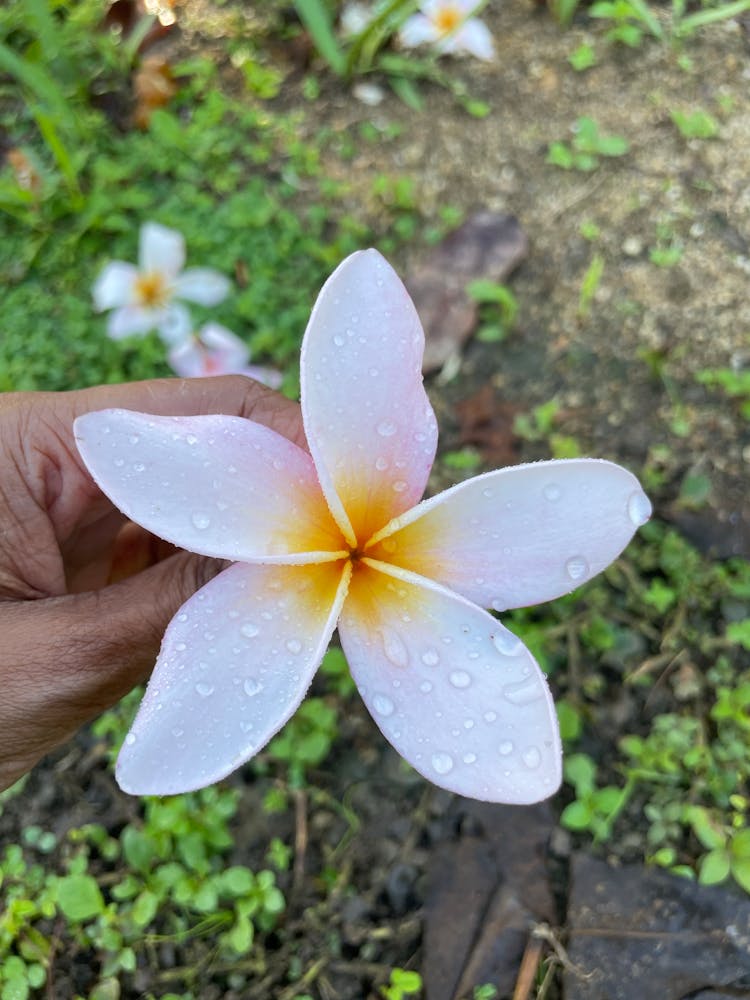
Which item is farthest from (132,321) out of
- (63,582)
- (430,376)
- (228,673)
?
(228,673)

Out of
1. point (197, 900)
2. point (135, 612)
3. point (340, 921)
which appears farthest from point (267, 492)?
point (340, 921)

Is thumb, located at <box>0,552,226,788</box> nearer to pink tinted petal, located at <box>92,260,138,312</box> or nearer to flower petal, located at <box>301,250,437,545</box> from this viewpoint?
flower petal, located at <box>301,250,437,545</box>

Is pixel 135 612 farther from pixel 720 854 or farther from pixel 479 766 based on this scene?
pixel 720 854

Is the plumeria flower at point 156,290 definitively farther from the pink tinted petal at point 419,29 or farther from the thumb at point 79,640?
the thumb at point 79,640

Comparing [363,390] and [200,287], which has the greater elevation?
[363,390]

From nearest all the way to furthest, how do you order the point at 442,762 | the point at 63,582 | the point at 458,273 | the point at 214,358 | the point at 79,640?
the point at 442,762 → the point at 79,640 → the point at 63,582 → the point at 214,358 → the point at 458,273

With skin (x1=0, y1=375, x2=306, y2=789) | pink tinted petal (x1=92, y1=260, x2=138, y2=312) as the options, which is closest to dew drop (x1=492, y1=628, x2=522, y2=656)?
skin (x1=0, y1=375, x2=306, y2=789)

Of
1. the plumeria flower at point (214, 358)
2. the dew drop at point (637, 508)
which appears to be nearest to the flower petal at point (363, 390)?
the dew drop at point (637, 508)

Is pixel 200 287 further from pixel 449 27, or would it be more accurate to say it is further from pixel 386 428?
pixel 386 428
